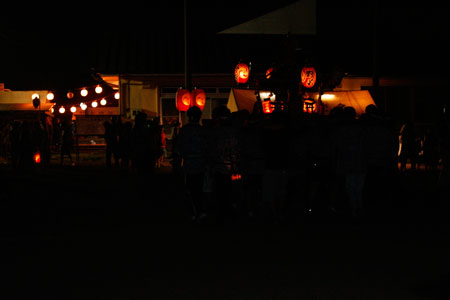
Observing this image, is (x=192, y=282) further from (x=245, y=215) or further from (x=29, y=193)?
(x=29, y=193)

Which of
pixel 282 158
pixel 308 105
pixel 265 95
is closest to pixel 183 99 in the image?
pixel 265 95

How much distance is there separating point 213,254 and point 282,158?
9.61 ft

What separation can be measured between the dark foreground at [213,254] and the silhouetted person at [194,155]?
549 mm

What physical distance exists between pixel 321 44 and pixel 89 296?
25.7 metres

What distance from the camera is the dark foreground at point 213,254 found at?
678 centimetres

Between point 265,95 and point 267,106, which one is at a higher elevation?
point 265,95

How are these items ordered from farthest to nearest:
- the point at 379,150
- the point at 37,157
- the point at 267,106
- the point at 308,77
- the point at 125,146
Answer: the point at 37,157, the point at 125,146, the point at 308,77, the point at 267,106, the point at 379,150

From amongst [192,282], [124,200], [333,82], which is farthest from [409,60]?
[192,282]

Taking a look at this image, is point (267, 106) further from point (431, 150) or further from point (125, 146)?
point (431, 150)

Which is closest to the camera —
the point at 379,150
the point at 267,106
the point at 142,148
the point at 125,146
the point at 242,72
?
the point at 379,150

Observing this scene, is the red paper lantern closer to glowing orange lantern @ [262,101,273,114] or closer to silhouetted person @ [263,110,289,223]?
glowing orange lantern @ [262,101,273,114]

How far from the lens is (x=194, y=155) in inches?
433

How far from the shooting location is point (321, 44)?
101 ft

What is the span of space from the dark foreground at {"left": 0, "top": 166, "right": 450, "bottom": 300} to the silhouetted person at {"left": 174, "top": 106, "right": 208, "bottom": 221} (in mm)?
549
